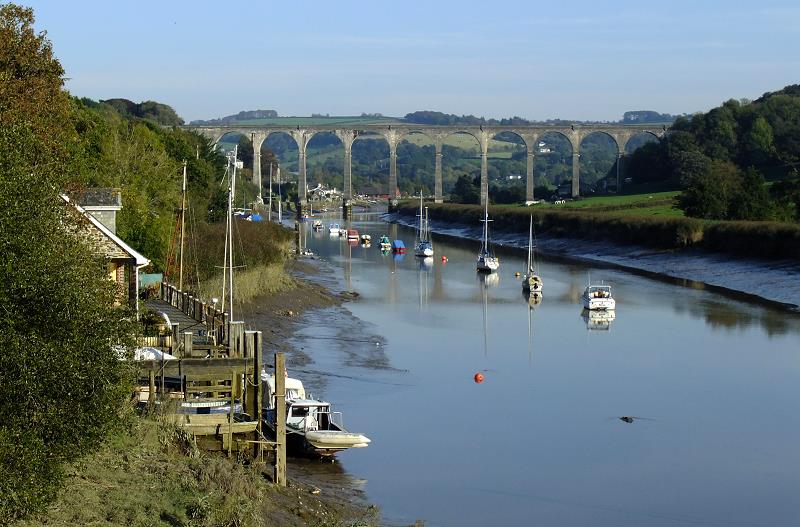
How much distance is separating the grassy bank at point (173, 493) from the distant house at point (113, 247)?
718 centimetres

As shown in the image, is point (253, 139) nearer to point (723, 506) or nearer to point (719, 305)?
point (719, 305)

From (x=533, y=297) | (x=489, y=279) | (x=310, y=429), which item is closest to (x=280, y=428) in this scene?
(x=310, y=429)

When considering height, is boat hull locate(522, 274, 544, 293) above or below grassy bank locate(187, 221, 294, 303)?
below

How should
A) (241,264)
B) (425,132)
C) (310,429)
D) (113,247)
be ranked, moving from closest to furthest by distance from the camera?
(310,429), (113,247), (241,264), (425,132)

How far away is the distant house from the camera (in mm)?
27219

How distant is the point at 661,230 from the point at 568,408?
54.2 m

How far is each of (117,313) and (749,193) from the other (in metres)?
74.6

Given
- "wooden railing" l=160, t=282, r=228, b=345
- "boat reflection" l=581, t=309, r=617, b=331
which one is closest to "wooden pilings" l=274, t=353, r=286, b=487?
"wooden railing" l=160, t=282, r=228, b=345

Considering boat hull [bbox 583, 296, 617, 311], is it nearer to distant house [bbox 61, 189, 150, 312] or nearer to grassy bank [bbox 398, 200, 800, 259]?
grassy bank [bbox 398, 200, 800, 259]

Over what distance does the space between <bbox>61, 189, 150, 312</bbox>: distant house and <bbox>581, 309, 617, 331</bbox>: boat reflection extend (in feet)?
→ 70.6

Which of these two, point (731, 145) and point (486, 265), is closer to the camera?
point (486, 265)

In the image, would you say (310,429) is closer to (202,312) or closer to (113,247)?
(202,312)

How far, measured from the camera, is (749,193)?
82.9 metres

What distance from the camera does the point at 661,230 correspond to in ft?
267
